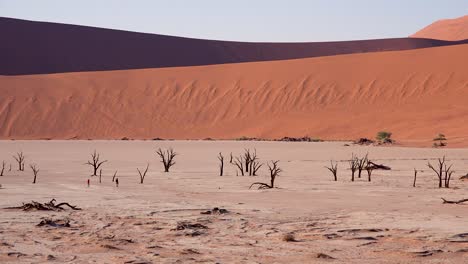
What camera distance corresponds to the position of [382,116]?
41.2 meters

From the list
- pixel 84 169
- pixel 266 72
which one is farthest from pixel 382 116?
pixel 84 169

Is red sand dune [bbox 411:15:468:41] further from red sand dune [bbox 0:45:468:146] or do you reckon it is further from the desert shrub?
the desert shrub

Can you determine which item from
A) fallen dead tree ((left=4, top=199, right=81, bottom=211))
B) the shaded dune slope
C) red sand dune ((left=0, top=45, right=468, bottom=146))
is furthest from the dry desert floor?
the shaded dune slope

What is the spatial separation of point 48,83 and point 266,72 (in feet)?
52.7

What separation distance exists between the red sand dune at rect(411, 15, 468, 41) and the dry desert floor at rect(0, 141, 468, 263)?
392 feet

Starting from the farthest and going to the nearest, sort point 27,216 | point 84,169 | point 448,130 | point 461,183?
1. point 448,130
2. point 84,169
3. point 461,183
4. point 27,216

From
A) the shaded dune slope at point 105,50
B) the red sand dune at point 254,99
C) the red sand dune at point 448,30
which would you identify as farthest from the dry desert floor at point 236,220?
the red sand dune at point 448,30

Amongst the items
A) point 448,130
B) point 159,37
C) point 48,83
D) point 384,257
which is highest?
point 159,37

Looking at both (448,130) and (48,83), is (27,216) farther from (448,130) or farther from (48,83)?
(48,83)

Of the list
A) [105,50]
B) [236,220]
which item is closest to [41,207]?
[236,220]

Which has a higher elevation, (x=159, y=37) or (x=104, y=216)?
(x=159, y=37)

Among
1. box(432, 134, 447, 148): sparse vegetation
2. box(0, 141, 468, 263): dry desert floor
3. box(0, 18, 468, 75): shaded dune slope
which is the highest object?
box(0, 18, 468, 75): shaded dune slope

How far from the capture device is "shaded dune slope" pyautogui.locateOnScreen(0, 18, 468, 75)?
79.6 meters

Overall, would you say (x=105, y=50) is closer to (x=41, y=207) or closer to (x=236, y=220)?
(x=41, y=207)
